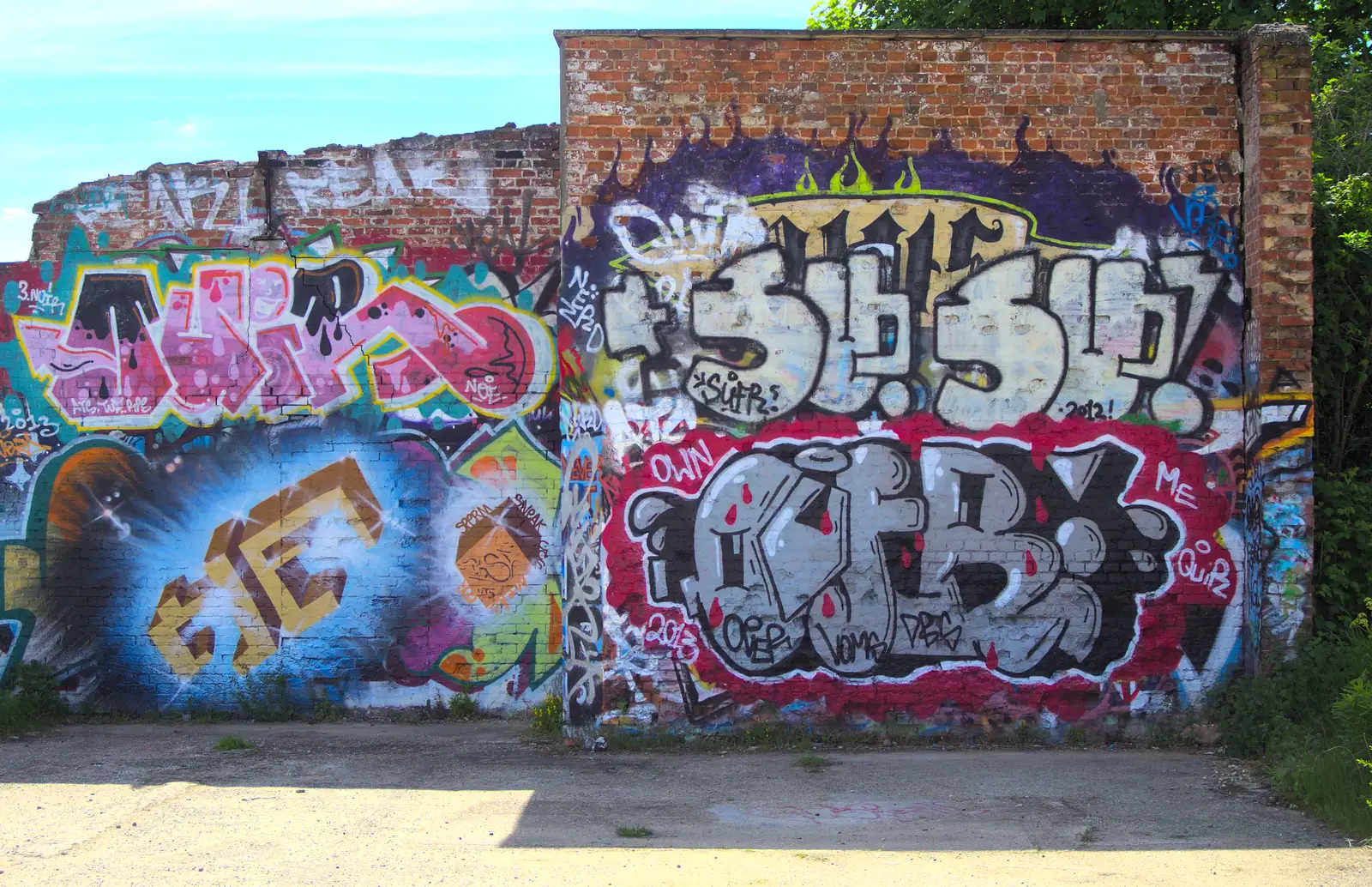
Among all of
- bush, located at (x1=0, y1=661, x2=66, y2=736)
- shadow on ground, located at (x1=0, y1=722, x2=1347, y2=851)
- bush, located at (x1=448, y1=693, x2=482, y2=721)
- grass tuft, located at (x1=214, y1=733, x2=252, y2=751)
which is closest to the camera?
shadow on ground, located at (x1=0, y1=722, x2=1347, y2=851)

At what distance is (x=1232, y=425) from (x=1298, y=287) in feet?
3.13

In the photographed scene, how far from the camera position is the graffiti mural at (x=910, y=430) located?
713 centimetres

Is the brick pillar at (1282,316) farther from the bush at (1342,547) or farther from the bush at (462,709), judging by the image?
the bush at (462,709)

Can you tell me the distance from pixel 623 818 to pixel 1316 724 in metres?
3.99

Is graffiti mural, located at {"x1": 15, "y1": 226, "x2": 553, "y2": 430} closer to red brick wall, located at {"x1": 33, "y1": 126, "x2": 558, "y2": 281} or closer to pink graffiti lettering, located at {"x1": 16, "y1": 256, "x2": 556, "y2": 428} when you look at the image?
pink graffiti lettering, located at {"x1": 16, "y1": 256, "x2": 556, "y2": 428}

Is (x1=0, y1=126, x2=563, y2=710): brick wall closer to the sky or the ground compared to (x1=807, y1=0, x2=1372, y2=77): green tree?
closer to the ground

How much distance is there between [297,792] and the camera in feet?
20.2

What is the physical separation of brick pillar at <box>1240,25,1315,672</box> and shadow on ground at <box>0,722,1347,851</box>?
147cm

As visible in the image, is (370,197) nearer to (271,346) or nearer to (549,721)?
(271,346)

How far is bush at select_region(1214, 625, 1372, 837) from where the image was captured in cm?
549

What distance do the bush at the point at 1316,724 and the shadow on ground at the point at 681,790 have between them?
7.0 inches

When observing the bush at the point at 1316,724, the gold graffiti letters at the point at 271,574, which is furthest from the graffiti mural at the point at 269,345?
the bush at the point at 1316,724

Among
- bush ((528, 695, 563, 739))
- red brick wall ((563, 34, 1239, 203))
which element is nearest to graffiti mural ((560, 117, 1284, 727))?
red brick wall ((563, 34, 1239, 203))

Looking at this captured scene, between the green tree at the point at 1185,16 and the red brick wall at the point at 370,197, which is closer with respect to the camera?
the red brick wall at the point at 370,197
